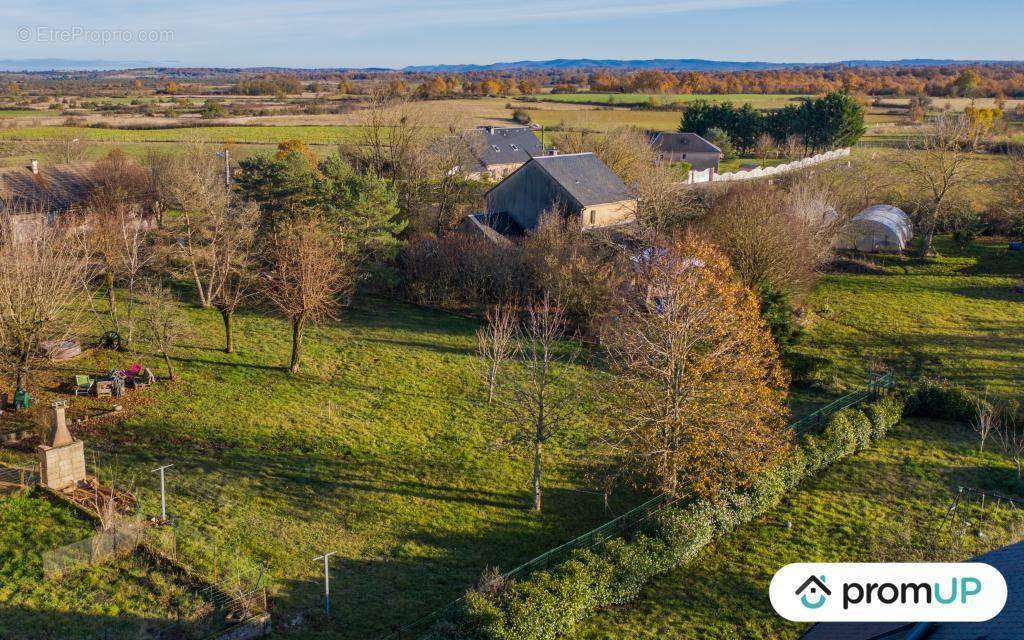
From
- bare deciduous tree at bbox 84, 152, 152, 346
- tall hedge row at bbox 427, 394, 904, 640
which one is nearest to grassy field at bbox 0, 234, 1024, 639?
tall hedge row at bbox 427, 394, 904, 640

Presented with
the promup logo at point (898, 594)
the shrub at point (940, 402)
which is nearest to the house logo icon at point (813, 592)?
the promup logo at point (898, 594)

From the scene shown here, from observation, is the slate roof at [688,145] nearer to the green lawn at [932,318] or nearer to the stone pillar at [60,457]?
the green lawn at [932,318]

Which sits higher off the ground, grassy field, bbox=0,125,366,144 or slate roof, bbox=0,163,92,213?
grassy field, bbox=0,125,366,144

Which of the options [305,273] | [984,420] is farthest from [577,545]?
[305,273]

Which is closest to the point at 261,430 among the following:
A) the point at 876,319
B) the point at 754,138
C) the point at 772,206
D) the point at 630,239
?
the point at 630,239

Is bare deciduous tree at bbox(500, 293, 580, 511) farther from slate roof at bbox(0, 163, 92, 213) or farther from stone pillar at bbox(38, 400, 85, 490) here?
slate roof at bbox(0, 163, 92, 213)
